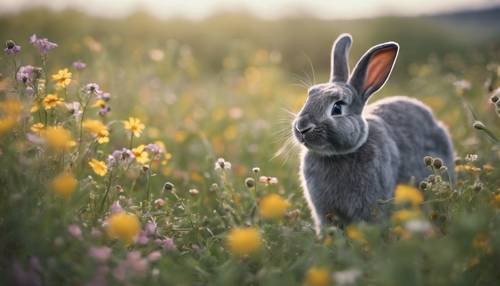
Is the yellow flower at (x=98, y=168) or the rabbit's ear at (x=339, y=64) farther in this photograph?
the rabbit's ear at (x=339, y=64)

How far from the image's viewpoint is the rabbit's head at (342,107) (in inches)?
126

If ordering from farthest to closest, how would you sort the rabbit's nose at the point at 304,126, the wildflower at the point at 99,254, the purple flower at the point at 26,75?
1. the rabbit's nose at the point at 304,126
2. the purple flower at the point at 26,75
3. the wildflower at the point at 99,254

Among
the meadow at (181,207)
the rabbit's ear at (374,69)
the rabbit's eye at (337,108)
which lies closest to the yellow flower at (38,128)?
the meadow at (181,207)

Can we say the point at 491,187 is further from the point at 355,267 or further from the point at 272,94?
the point at 272,94

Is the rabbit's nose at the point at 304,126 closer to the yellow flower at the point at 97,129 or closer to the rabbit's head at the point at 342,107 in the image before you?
the rabbit's head at the point at 342,107

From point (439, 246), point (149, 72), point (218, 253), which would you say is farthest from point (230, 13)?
point (439, 246)

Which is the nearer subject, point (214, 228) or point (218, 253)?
point (218, 253)

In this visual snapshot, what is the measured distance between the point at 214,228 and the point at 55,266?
50.4 inches

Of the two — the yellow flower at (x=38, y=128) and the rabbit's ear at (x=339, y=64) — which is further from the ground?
the rabbit's ear at (x=339, y=64)

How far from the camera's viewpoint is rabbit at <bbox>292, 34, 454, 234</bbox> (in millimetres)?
3236

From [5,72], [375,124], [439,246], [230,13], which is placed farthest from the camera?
[230,13]

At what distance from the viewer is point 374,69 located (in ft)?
11.7

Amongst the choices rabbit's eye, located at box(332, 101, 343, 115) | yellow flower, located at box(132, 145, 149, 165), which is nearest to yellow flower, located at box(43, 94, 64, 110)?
yellow flower, located at box(132, 145, 149, 165)

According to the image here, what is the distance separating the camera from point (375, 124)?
12.2 feet
